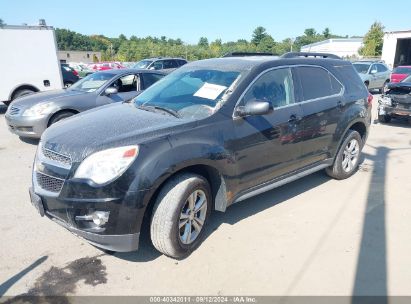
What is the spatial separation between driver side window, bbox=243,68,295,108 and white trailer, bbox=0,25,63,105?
9.85 meters

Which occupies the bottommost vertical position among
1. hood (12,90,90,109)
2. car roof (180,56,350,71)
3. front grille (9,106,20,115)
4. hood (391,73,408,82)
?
hood (391,73,408,82)

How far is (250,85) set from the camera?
377cm

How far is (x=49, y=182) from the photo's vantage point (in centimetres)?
311

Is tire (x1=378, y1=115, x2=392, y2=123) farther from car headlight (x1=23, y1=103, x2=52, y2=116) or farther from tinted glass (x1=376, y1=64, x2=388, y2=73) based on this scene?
car headlight (x1=23, y1=103, x2=52, y2=116)

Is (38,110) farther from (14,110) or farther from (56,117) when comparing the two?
(14,110)

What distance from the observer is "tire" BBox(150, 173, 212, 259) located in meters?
3.08

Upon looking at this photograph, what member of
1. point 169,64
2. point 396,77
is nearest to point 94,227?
point 169,64

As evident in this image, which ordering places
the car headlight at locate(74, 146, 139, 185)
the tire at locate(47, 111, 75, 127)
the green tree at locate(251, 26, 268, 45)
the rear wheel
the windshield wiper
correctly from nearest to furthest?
the car headlight at locate(74, 146, 139, 185)
the windshield wiper
the tire at locate(47, 111, 75, 127)
the rear wheel
the green tree at locate(251, 26, 268, 45)

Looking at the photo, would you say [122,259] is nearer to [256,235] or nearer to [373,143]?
[256,235]

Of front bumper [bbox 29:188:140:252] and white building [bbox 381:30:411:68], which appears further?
white building [bbox 381:30:411:68]

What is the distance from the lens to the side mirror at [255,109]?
3.46 metres

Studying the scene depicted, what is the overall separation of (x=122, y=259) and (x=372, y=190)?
11.8 ft

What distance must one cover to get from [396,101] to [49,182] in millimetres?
9100

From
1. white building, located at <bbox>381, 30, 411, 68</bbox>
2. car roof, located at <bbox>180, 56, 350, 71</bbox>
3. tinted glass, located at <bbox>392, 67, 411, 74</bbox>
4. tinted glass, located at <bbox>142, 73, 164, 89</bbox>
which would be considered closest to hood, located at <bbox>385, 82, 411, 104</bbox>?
car roof, located at <bbox>180, 56, 350, 71</bbox>
